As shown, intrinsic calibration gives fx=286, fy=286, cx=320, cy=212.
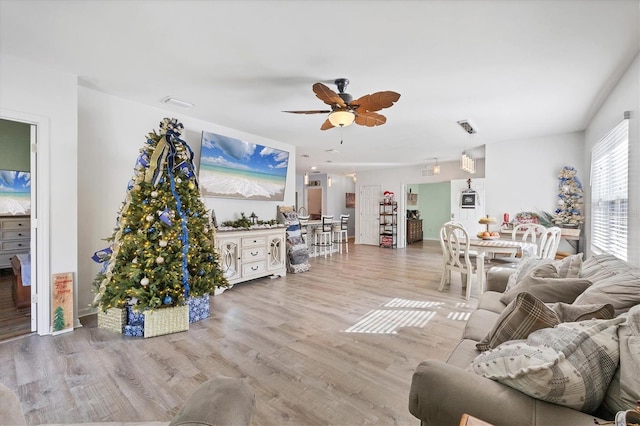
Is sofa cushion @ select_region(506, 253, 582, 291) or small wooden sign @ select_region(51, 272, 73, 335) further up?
sofa cushion @ select_region(506, 253, 582, 291)

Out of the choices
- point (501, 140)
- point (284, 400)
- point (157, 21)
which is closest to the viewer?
point (284, 400)

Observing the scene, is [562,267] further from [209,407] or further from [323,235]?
[323,235]

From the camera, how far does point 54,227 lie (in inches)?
110

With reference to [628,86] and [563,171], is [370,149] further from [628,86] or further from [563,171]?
[628,86]

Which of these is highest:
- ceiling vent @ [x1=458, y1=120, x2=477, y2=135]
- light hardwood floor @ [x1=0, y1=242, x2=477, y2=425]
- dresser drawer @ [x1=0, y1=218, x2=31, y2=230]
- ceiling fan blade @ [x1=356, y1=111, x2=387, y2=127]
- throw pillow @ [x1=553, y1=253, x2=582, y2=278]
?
ceiling vent @ [x1=458, y1=120, x2=477, y2=135]

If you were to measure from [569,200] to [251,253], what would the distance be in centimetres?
566

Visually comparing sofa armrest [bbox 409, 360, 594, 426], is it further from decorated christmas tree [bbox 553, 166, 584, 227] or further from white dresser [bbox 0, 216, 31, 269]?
white dresser [bbox 0, 216, 31, 269]

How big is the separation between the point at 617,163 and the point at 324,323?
369 cm

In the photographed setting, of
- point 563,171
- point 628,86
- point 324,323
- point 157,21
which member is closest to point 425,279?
point 324,323

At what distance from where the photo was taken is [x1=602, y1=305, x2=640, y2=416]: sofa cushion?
84 cm

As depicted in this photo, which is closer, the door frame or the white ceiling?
the white ceiling

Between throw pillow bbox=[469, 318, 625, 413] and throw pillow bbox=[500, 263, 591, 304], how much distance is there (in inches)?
36.1

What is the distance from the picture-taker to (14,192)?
195 inches

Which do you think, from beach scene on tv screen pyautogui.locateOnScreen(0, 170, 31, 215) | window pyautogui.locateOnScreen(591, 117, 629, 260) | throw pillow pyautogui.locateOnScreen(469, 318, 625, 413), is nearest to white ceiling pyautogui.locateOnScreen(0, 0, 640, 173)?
window pyautogui.locateOnScreen(591, 117, 629, 260)
